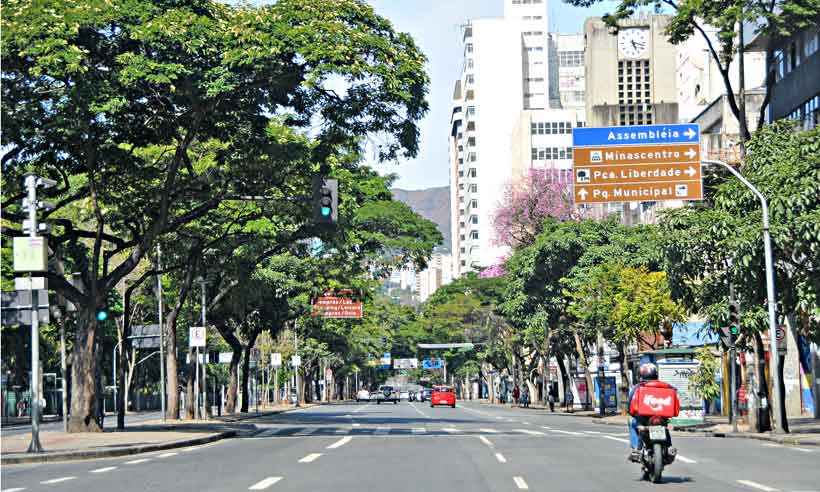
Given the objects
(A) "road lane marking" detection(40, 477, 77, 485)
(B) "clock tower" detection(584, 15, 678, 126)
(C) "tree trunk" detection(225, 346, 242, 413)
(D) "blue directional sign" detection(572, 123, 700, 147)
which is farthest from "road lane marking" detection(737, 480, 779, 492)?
(B) "clock tower" detection(584, 15, 678, 126)

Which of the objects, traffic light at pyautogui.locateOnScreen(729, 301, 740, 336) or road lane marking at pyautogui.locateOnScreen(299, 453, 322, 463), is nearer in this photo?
road lane marking at pyautogui.locateOnScreen(299, 453, 322, 463)

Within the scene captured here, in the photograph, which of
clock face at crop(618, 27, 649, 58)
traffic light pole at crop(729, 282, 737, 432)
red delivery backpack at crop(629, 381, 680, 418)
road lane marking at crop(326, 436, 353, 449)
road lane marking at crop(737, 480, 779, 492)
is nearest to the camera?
road lane marking at crop(737, 480, 779, 492)

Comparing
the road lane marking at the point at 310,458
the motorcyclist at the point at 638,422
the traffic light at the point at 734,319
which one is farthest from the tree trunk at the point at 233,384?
the motorcyclist at the point at 638,422

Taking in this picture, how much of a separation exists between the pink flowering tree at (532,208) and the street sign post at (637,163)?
34044mm

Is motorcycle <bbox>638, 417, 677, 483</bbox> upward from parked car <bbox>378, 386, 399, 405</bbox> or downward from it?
upward

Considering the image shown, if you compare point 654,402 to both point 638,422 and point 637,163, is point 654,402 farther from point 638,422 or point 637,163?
point 637,163

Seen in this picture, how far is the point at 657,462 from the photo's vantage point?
1680cm

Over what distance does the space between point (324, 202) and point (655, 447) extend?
10.8 m

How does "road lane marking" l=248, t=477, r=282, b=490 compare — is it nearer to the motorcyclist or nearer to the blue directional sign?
the motorcyclist

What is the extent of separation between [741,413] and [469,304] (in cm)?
7016

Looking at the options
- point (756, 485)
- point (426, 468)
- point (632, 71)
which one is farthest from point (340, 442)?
point (632, 71)

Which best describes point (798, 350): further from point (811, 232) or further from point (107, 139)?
point (107, 139)

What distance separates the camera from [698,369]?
41500 millimetres

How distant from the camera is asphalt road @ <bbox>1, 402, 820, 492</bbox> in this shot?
54.9 ft
